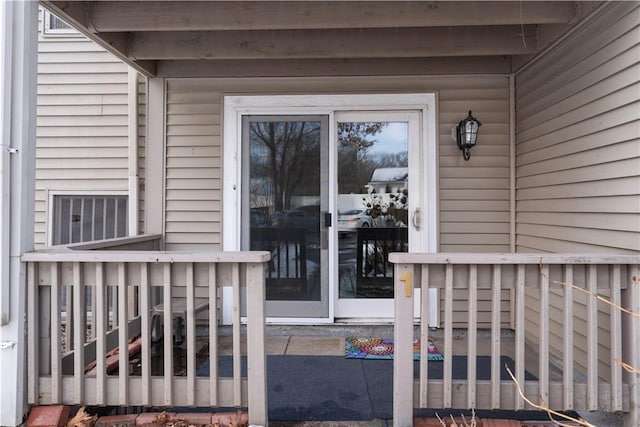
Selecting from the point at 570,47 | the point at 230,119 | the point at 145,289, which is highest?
the point at 570,47

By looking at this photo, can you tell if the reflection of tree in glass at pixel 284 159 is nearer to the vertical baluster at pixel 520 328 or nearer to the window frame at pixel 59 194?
the window frame at pixel 59 194

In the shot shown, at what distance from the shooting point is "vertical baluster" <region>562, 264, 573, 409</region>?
73.6 inches

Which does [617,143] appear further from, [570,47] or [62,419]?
[62,419]

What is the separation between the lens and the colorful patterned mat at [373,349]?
2.85m

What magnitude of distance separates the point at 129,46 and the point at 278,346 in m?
2.70

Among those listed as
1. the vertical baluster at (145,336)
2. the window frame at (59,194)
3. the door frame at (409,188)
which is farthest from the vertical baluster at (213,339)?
the window frame at (59,194)

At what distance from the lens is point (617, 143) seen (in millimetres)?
2223

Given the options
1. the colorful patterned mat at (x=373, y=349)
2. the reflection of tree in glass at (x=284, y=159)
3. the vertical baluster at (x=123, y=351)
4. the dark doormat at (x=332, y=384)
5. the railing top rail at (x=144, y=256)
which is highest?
the reflection of tree in glass at (x=284, y=159)

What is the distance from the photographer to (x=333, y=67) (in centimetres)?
347

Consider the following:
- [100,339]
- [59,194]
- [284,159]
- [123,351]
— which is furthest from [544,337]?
[59,194]

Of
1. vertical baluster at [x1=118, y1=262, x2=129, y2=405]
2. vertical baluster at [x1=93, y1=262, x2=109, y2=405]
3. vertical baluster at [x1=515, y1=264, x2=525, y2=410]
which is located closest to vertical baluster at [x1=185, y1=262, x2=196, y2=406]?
vertical baluster at [x1=118, y1=262, x2=129, y2=405]

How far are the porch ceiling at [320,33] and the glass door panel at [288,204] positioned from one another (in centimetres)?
55

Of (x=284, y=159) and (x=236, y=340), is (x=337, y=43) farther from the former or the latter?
(x=236, y=340)

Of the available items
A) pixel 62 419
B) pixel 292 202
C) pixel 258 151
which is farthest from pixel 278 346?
pixel 258 151
